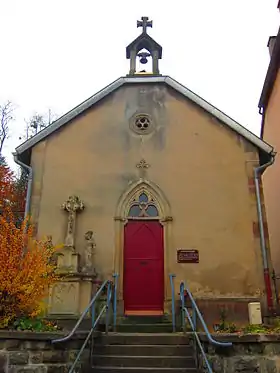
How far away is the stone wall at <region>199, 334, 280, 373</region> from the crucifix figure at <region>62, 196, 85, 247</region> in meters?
4.99

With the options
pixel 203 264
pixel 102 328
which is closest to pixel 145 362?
pixel 102 328

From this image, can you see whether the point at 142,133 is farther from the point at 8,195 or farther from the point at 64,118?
the point at 8,195

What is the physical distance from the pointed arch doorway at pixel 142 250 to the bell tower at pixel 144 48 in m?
4.78

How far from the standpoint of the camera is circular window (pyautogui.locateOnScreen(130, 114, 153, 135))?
11.5 meters

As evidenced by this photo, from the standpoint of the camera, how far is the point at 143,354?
23.9ft

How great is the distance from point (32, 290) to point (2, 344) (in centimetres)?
152

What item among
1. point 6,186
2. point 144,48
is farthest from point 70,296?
point 6,186

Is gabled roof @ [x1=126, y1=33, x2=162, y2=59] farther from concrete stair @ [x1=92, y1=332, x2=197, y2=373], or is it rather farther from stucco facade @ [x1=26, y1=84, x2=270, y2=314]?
concrete stair @ [x1=92, y1=332, x2=197, y2=373]

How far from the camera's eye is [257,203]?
10414mm

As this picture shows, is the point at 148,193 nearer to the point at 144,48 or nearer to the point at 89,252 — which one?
the point at 89,252

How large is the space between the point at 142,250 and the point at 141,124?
374cm

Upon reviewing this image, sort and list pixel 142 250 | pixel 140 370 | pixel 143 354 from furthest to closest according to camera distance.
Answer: pixel 142 250, pixel 143 354, pixel 140 370

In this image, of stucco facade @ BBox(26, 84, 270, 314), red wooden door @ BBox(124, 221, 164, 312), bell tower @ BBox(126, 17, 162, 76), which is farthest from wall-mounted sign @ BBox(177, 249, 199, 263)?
bell tower @ BBox(126, 17, 162, 76)

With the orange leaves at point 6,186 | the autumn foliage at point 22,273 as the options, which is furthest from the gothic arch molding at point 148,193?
the orange leaves at point 6,186
